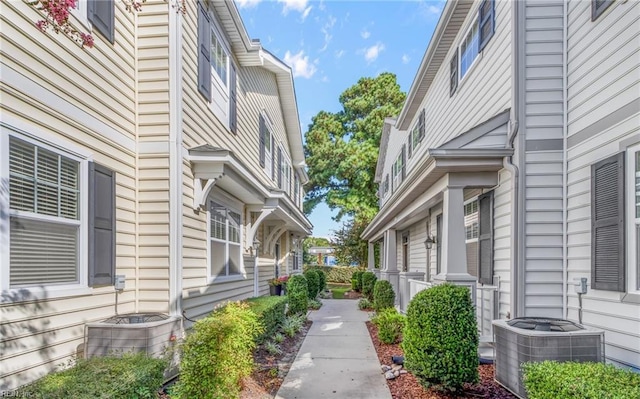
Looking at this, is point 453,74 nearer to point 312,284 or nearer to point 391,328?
point 391,328

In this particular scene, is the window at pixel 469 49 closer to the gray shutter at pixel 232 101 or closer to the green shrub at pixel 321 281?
the gray shutter at pixel 232 101

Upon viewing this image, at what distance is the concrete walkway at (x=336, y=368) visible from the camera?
4762 mm

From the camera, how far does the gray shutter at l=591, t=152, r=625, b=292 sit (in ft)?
12.9

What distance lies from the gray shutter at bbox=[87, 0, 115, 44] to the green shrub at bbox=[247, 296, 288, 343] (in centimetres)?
422

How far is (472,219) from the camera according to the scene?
7195 mm

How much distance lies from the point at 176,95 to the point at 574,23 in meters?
5.25

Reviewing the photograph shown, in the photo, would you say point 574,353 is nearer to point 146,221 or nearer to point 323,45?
point 146,221

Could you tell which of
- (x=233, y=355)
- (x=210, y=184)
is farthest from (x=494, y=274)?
(x=210, y=184)

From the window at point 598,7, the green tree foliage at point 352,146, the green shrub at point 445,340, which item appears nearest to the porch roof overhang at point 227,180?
the green shrub at point 445,340

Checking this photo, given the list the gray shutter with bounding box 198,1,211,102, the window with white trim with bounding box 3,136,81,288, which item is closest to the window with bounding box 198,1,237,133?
the gray shutter with bounding box 198,1,211,102

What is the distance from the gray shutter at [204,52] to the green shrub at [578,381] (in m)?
5.66

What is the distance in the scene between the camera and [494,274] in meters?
5.87

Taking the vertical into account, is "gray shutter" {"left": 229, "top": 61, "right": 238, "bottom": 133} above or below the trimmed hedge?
above

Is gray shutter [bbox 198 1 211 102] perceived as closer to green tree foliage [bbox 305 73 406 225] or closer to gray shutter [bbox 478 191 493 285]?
gray shutter [bbox 478 191 493 285]
